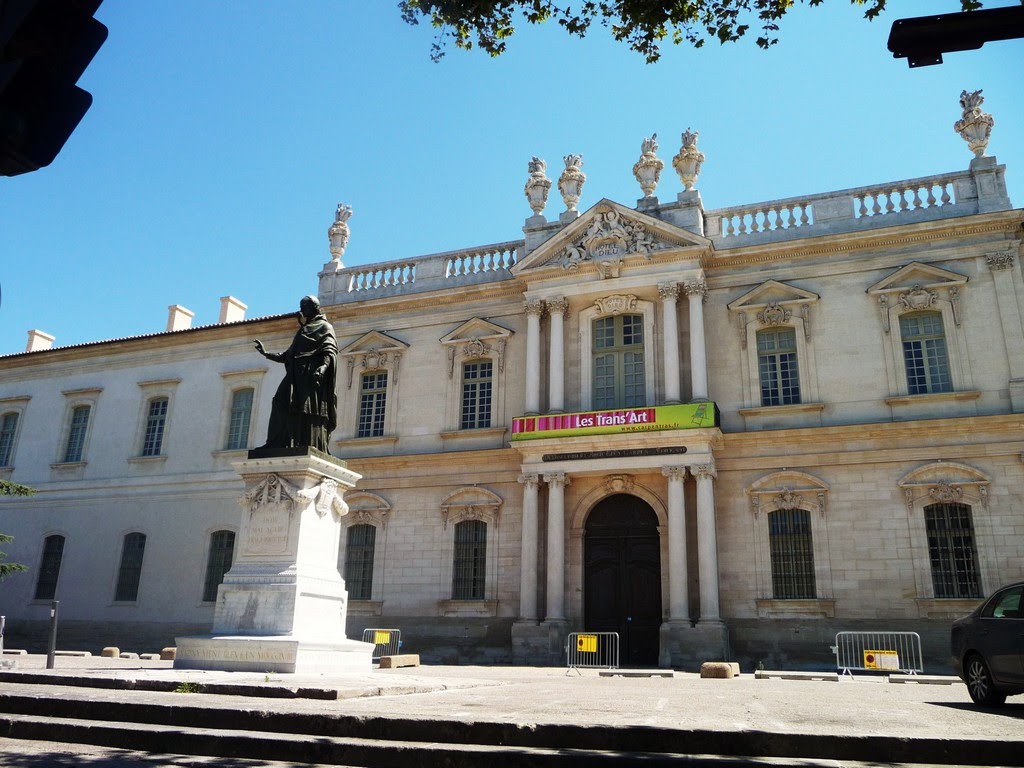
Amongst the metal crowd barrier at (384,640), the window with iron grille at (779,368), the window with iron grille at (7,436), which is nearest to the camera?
the window with iron grille at (779,368)

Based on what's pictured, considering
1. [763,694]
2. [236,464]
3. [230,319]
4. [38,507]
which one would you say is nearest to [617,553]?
[763,694]

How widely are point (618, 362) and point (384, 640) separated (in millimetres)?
9419

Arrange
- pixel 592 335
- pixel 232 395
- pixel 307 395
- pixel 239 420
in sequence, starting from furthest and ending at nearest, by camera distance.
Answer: pixel 232 395 < pixel 239 420 < pixel 592 335 < pixel 307 395

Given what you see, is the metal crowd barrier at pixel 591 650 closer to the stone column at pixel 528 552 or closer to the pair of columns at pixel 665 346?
the stone column at pixel 528 552

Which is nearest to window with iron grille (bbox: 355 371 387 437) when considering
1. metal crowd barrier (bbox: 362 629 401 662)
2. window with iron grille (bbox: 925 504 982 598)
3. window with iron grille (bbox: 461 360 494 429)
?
window with iron grille (bbox: 461 360 494 429)

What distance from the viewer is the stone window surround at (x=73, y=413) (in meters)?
28.9

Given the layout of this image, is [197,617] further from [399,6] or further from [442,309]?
[399,6]

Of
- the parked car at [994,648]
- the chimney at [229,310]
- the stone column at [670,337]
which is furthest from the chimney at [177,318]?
the parked car at [994,648]

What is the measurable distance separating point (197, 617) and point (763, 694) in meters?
19.8

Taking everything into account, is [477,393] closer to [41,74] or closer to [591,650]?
[591,650]

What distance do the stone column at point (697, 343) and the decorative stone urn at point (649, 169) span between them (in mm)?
3169

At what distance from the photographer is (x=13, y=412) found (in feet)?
101

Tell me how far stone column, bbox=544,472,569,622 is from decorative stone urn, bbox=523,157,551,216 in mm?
8105

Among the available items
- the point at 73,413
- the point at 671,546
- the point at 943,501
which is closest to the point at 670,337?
the point at 671,546
